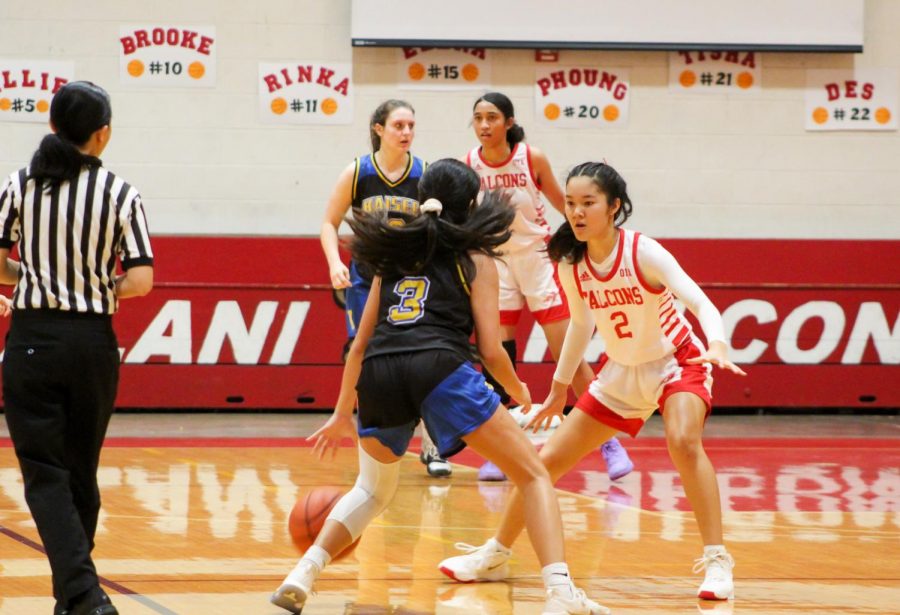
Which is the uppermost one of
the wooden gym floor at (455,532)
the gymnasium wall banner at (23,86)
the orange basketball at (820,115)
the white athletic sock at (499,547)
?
the gymnasium wall banner at (23,86)

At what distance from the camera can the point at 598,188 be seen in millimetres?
5258

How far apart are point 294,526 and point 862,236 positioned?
28.6ft

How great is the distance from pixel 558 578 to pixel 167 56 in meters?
8.49

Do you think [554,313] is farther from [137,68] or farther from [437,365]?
[137,68]

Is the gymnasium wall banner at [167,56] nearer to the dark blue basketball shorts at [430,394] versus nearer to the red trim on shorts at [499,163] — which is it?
the red trim on shorts at [499,163]

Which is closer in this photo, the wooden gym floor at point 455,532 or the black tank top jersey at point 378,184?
the wooden gym floor at point 455,532

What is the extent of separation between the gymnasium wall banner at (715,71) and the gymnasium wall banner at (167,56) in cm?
411

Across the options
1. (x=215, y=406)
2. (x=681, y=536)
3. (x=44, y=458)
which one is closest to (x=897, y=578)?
(x=681, y=536)

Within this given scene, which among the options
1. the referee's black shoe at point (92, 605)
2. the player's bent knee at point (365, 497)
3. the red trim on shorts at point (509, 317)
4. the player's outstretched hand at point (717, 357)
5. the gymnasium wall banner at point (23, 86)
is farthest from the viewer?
the gymnasium wall banner at point (23, 86)

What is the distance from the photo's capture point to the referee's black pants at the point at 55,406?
13.9 ft

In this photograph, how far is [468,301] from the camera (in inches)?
182

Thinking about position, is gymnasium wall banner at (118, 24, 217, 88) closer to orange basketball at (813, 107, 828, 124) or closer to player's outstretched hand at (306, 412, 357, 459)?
orange basketball at (813, 107, 828, 124)

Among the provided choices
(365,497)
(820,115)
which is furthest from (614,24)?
(365,497)

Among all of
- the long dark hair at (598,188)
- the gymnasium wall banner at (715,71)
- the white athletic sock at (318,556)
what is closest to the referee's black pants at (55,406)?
the white athletic sock at (318,556)
